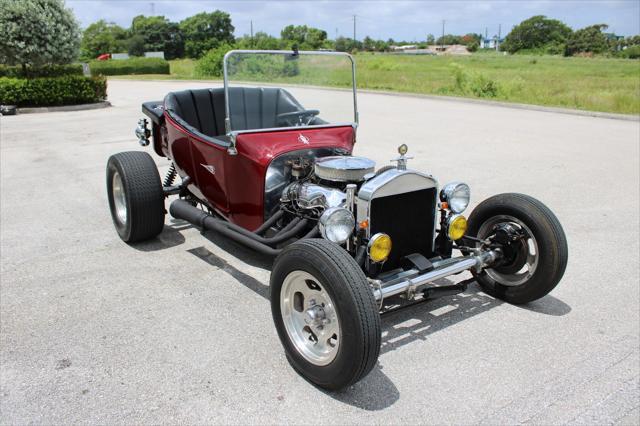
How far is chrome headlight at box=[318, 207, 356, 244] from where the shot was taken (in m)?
3.17

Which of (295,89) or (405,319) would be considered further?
(295,89)

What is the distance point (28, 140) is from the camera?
36.8 feet

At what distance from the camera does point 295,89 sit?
16.5 ft

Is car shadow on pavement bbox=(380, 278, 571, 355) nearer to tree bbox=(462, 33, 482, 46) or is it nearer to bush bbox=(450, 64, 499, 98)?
bush bbox=(450, 64, 499, 98)

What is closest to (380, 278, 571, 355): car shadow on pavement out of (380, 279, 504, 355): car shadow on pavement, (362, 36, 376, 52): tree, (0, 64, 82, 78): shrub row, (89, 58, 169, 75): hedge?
(380, 279, 504, 355): car shadow on pavement

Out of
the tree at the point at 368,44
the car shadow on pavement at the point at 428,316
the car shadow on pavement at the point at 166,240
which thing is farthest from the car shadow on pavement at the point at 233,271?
the tree at the point at 368,44

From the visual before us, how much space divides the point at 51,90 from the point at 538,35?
90463 mm

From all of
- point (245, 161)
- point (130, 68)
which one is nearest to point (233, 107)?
point (245, 161)

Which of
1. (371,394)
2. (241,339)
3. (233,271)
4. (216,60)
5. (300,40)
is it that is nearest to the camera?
(371,394)

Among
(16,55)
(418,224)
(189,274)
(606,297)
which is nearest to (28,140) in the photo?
(16,55)

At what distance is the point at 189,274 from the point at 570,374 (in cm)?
300

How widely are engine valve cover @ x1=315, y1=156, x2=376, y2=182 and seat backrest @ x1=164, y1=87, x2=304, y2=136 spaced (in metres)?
1.32

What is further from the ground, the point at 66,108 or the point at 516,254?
the point at 66,108

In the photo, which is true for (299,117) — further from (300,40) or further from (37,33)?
(37,33)
